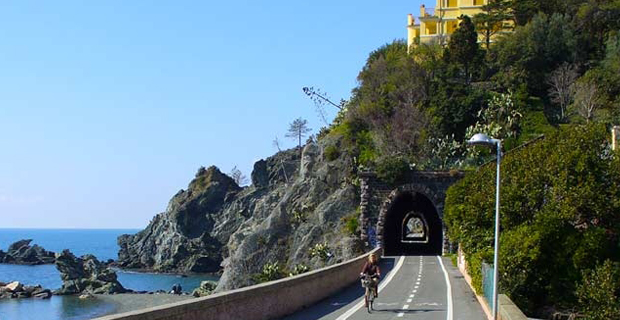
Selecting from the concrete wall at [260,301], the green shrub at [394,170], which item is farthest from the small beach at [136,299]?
the concrete wall at [260,301]

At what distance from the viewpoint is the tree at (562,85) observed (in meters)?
70.4

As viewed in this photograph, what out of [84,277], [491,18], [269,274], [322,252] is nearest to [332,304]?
[269,274]

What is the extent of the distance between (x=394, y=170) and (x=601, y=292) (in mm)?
29810

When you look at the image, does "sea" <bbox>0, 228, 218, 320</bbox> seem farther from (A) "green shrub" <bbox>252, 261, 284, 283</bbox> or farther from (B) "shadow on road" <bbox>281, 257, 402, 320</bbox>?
(B) "shadow on road" <bbox>281, 257, 402, 320</bbox>

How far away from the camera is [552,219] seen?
3158cm

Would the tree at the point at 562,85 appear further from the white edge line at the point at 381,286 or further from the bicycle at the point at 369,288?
the bicycle at the point at 369,288

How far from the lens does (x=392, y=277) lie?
37062 millimetres

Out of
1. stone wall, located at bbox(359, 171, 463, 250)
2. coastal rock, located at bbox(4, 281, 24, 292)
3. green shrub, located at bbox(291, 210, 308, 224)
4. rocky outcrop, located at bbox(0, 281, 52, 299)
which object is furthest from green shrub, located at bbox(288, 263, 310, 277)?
coastal rock, located at bbox(4, 281, 24, 292)

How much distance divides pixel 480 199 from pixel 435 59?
45.5m

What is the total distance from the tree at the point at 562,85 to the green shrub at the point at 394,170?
19258mm

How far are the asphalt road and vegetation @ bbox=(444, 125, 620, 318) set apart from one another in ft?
5.21

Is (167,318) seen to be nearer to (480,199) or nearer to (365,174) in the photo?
(480,199)

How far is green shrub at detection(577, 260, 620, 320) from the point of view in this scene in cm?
2930

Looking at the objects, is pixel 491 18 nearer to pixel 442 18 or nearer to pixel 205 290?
pixel 442 18
